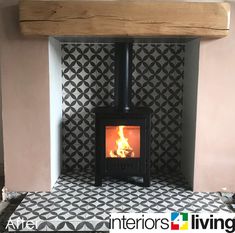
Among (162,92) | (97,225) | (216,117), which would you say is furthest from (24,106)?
(216,117)

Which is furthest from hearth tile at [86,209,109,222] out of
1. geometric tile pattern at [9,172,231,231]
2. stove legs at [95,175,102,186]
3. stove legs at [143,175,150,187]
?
stove legs at [143,175,150,187]

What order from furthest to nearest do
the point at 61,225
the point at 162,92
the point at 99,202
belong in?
1. the point at 162,92
2. the point at 99,202
3. the point at 61,225

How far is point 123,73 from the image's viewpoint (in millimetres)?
2721

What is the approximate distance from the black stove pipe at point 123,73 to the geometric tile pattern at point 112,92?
29 centimetres

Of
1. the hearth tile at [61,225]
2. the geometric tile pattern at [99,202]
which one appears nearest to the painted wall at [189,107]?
the geometric tile pattern at [99,202]

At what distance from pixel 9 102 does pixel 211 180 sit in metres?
1.62

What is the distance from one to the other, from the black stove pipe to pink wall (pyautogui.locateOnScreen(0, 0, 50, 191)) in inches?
22.3

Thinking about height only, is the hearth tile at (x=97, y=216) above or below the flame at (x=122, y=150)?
below

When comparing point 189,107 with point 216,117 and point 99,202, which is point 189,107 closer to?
point 216,117

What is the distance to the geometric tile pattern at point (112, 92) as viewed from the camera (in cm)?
301

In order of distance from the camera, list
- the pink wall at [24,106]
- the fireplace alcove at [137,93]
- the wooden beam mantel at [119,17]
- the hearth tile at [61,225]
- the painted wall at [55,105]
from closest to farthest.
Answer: the hearth tile at [61,225] < the wooden beam mantel at [119,17] < the pink wall at [24,106] < the painted wall at [55,105] < the fireplace alcove at [137,93]

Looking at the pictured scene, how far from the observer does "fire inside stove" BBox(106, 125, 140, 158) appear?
2686 mm

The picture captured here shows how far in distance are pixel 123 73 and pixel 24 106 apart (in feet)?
2.62

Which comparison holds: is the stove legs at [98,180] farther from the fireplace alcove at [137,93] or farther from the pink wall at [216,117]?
the pink wall at [216,117]
